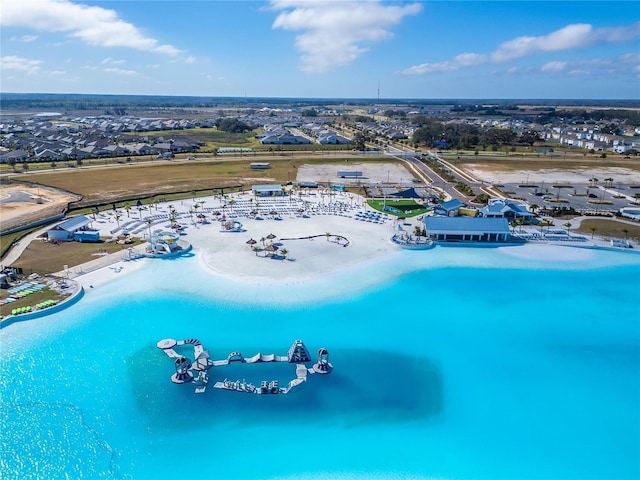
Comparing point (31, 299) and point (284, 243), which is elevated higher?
point (284, 243)

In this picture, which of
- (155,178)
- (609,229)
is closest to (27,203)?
(155,178)

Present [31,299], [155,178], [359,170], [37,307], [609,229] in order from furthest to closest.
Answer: [359,170] < [155,178] < [609,229] < [31,299] < [37,307]

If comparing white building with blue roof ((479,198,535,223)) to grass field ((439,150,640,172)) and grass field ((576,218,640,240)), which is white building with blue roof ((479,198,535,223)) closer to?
grass field ((576,218,640,240))

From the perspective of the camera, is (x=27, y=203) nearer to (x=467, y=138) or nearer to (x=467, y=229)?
(x=467, y=229)

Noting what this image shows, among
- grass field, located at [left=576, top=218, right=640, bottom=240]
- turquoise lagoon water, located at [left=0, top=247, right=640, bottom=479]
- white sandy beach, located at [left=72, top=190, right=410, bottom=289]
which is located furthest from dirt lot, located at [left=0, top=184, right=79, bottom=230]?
grass field, located at [left=576, top=218, right=640, bottom=240]

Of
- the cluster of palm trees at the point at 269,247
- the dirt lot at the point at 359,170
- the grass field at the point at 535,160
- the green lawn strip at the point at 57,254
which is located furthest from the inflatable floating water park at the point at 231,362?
the grass field at the point at 535,160

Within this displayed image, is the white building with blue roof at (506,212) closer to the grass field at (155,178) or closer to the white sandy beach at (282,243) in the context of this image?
the white sandy beach at (282,243)

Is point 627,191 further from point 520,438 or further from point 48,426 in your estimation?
point 48,426

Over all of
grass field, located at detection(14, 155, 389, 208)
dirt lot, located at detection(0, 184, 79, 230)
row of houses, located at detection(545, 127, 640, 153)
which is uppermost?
row of houses, located at detection(545, 127, 640, 153)

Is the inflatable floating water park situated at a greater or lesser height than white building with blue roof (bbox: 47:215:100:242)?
lesser
